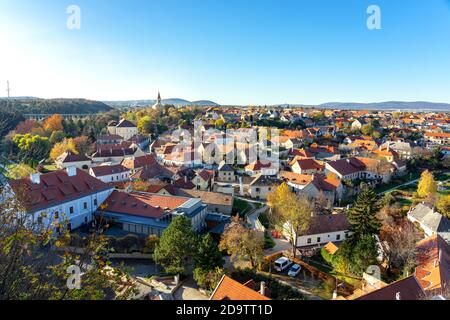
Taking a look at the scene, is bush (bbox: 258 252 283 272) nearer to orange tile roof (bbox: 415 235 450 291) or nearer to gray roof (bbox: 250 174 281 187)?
orange tile roof (bbox: 415 235 450 291)

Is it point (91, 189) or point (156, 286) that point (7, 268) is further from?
point (91, 189)

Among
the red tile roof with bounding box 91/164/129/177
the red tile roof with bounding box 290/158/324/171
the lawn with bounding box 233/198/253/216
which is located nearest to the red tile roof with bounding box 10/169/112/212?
the red tile roof with bounding box 91/164/129/177

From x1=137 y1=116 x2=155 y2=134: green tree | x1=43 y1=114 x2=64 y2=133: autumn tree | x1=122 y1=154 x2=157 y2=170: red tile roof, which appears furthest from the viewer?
x1=137 y1=116 x2=155 y2=134: green tree

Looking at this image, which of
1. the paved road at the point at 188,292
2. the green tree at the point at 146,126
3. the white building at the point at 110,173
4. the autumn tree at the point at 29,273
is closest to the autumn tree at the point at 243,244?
the paved road at the point at 188,292

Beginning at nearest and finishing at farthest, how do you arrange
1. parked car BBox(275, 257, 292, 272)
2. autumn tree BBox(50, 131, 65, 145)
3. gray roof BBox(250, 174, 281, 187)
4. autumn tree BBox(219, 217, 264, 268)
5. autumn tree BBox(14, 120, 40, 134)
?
autumn tree BBox(219, 217, 264, 268)
parked car BBox(275, 257, 292, 272)
gray roof BBox(250, 174, 281, 187)
autumn tree BBox(14, 120, 40, 134)
autumn tree BBox(50, 131, 65, 145)

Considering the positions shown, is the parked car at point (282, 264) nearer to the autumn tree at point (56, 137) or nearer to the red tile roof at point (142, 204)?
the red tile roof at point (142, 204)
